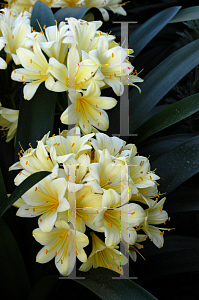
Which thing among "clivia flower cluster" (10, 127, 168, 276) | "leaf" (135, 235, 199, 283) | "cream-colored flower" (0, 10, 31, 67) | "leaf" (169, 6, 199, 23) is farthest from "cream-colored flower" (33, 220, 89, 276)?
"leaf" (169, 6, 199, 23)

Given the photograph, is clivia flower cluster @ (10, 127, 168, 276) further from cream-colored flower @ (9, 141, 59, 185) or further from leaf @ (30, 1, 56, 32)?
leaf @ (30, 1, 56, 32)

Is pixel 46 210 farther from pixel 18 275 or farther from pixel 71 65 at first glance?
pixel 71 65

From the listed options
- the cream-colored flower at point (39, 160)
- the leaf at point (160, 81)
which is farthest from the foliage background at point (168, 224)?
the cream-colored flower at point (39, 160)

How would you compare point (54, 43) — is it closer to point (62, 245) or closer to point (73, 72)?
point (73, 72)

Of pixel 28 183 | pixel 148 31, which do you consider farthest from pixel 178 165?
pixel 148 31

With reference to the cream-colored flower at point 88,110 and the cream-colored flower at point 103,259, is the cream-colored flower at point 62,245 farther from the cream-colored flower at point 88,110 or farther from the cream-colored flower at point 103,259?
the cream-colored flower at point 88,110
